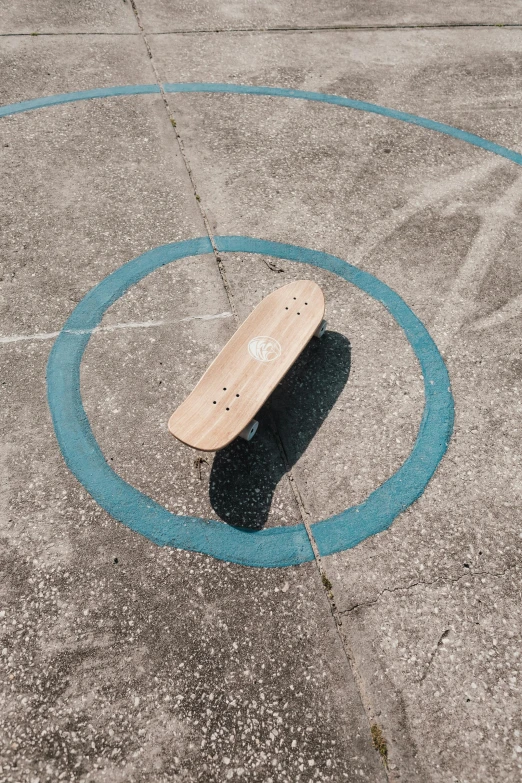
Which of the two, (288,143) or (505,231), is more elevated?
(288,143)

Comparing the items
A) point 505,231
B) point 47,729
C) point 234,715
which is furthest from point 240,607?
point 505,231

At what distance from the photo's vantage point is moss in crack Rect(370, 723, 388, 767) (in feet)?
13.3

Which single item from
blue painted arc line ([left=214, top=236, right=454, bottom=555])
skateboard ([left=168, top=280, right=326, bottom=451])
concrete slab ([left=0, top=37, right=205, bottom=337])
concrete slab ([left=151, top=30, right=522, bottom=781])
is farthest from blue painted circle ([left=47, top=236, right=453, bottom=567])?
skateboard ([left=168, top=280, right=326, bottom=451])

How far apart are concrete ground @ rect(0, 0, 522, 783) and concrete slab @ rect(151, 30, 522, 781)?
3cm

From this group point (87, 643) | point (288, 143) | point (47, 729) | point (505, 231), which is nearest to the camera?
point (47, 729)

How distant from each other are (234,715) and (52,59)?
34.0 ft

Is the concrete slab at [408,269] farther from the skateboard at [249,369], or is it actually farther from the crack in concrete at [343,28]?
the skateboard at [249,369]

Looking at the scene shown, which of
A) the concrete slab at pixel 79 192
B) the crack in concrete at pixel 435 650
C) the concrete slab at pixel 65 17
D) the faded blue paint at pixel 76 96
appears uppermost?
the concrete slab at pixel 65 17

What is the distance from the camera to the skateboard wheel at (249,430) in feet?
17.4

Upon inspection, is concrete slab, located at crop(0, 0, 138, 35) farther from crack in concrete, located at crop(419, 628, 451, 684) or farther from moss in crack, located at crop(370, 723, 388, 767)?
moss in crack, located at crop(370, 723, 388, 767)

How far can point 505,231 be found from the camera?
7.77 meters

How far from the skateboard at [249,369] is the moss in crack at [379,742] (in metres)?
2.33

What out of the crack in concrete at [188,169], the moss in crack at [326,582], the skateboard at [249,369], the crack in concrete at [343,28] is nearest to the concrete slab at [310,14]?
the crack in concrete at [343,28]

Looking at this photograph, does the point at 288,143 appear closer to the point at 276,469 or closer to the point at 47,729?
the point at 276,469
